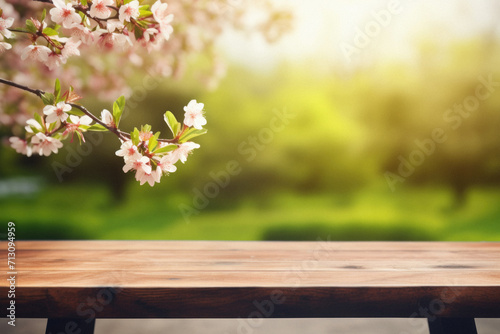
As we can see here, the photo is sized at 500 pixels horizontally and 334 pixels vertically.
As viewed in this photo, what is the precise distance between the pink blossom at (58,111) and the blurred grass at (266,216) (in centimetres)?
196

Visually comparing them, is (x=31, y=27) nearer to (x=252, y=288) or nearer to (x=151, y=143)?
(x=151, y=143)

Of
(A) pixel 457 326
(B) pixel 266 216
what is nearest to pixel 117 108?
(A) pixel 457 326

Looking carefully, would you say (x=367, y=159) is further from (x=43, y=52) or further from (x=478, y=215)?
(x=43, y=52)

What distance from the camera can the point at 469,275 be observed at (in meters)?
0.82

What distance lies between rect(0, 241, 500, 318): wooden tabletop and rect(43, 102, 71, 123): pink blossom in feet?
0.92

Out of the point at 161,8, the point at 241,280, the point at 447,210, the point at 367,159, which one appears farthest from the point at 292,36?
the point at 241,280

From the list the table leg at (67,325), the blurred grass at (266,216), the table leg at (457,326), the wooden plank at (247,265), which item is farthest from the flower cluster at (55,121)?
the blurred grass at (266,216)

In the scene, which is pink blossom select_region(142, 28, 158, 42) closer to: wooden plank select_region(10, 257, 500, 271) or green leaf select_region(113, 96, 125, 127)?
green leaf select_region(113, 96, 125, 127)

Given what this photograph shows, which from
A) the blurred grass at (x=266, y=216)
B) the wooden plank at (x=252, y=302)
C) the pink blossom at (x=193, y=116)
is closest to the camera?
the wooden plank at (x=252, y=302)

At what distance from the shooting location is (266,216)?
2762 millimetres

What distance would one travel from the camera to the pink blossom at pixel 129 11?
0.76m

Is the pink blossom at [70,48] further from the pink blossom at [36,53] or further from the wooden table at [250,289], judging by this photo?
the wooden table at [250,289]

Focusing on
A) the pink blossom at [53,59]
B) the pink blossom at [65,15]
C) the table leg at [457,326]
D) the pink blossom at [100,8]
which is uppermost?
the table leg at [457,326]

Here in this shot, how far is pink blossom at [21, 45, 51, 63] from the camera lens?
82 centimetres
